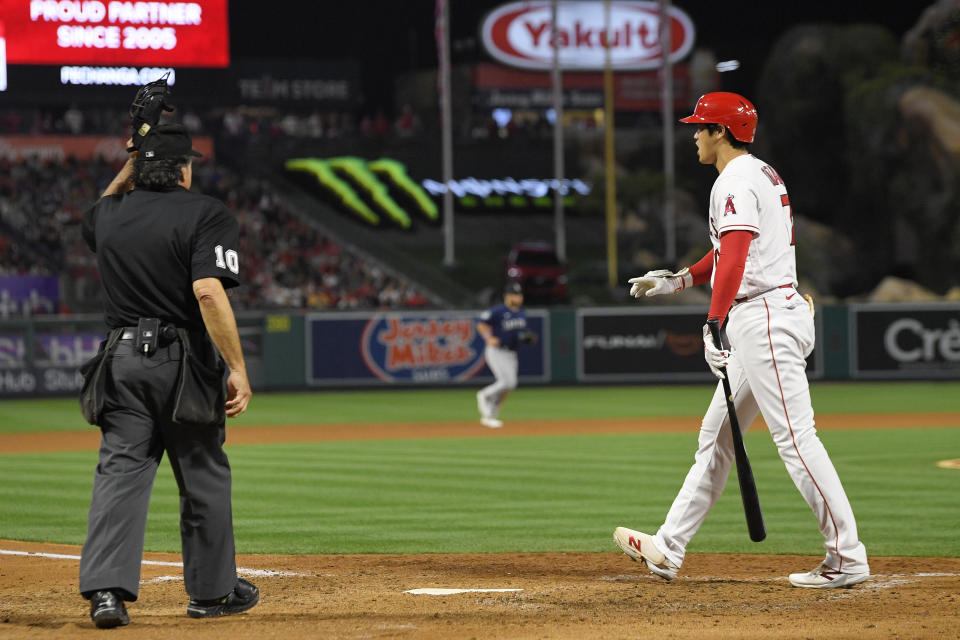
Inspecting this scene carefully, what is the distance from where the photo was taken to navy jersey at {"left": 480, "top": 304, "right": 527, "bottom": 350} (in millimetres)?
18281

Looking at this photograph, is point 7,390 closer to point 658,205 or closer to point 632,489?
point 632,489

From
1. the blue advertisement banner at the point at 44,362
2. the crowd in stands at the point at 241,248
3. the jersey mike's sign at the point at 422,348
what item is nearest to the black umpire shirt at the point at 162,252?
the blue advertisement banner at the point at 44,362

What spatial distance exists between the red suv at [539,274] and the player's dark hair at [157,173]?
30.4 m

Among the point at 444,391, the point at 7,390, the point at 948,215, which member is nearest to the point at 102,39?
the point at 7,390

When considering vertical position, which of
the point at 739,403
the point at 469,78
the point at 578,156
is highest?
the point at 469,78

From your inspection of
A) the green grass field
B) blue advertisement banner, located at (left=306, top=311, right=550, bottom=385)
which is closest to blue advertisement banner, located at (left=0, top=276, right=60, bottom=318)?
blue advertisement banner, located at (left=306, top=311, right=550, bottom=385)

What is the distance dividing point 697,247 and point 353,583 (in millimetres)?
38438

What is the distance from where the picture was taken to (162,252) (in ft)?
17.0

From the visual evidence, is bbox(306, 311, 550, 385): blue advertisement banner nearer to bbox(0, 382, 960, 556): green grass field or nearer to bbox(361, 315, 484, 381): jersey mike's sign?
bbox(361, 315, 484, 381): jersey mike's sign

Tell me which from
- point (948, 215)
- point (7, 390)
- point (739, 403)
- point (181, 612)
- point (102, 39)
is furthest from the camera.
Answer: point (948, 215)

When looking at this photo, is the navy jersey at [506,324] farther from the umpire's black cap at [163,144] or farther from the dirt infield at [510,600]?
the umpire's black cap at [163,144]

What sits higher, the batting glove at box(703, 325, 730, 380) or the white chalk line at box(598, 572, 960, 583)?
the batting glove at box(703, 325, 730, 380)

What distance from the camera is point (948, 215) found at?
40.9 metres

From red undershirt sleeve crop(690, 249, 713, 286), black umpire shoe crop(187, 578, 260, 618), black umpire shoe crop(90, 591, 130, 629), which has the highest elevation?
red undershirt sleeve crop(690, 249, 713, 286)
